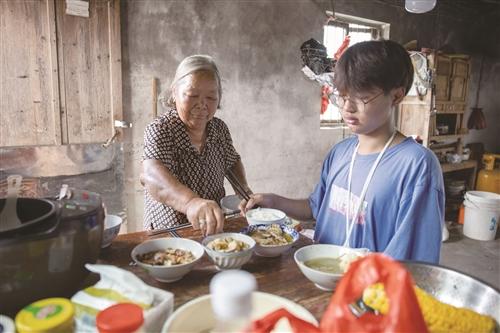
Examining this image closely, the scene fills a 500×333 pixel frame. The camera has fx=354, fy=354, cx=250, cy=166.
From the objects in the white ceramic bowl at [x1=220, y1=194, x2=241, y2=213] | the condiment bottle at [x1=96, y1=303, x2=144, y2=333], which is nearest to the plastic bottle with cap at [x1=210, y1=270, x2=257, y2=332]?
the condiment bottle at [x1=96, y1=303, x2=144, y2=333]

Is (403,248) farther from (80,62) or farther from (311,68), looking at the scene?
(311,68)

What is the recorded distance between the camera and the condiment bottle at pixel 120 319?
816mm

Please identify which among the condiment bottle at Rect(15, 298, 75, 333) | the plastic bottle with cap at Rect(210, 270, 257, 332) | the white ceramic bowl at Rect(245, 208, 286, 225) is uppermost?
the plastic bottle with cap at Rect(210, 270, 257, 332)

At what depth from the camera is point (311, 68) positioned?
16.7ft

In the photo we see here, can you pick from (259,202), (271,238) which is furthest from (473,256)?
(271,238)

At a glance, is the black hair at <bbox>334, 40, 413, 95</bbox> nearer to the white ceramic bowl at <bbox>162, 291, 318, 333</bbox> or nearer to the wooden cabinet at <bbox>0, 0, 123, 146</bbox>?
the white ceramic bowl at <bbox>162, 291, 318, 333</bbox>

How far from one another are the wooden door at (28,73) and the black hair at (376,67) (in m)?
3.00

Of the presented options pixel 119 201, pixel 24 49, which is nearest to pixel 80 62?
pixel 24 49

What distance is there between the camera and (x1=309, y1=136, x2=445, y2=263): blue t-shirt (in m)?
1.42

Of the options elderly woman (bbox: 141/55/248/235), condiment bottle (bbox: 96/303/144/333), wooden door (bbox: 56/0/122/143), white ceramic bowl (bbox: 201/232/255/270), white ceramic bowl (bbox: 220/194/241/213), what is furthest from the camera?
wooden door (bbox: 56/0/122/143)

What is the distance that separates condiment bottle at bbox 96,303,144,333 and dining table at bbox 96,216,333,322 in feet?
0.95

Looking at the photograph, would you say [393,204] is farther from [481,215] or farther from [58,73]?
[481,215]

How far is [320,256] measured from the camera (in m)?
1.40

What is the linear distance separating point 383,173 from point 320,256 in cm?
48
